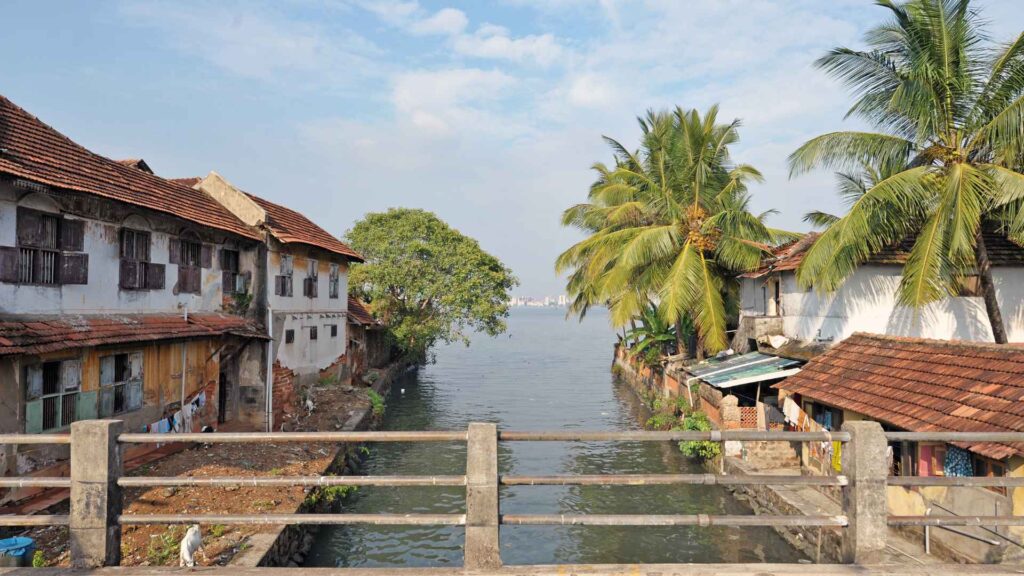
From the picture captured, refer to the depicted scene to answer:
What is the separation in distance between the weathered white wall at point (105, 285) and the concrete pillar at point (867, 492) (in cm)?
1224

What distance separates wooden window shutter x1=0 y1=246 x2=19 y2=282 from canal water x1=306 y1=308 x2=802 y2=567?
22.9ft

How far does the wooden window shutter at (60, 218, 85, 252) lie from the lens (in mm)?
11617

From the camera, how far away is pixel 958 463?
9414 mm

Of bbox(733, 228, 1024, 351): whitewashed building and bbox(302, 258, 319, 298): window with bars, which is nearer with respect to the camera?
bbox(733, 228, 1024, 351): whitewashed building

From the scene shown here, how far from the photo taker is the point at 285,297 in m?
20.4

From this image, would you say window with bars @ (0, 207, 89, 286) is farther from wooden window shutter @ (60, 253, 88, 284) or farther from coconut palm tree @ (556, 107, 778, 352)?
coconut palm tree @ (556, 107, 778, 352)

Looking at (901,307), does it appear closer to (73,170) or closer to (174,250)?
(174,250)

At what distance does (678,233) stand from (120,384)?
17673 mm

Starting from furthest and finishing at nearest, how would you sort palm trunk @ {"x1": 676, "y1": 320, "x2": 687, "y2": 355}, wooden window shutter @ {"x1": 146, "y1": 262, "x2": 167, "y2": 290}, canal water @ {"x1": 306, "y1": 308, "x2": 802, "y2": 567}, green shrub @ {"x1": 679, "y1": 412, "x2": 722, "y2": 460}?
palm trunk @ {"x1": 676, "y1": 320, "x2": 687, "y2": 355} < green shrub @ {"x1": 679, "y1": 412, "x2": 722, "y2": 460} < wooden window shutter @ {"x1": 146, "y1": 262, "x2": 167, "y2": 290} < canal water @ {"x1": 306, "y1": 308, "x2": 802, "y2": 567}

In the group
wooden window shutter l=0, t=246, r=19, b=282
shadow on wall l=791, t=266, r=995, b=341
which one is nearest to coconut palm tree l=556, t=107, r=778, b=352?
shadow on wall l=791, t=266, r=995, b=341

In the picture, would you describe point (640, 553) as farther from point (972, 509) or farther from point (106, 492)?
point (106, 492)

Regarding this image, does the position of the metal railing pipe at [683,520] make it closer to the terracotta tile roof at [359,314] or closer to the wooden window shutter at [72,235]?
the wooden window shutter at [72,235]

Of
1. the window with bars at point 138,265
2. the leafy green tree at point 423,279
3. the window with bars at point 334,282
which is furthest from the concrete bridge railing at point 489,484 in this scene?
the leafy green tree at point 423,279

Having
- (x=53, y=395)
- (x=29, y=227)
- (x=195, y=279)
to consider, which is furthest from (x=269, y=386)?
(x=29, y=227)
